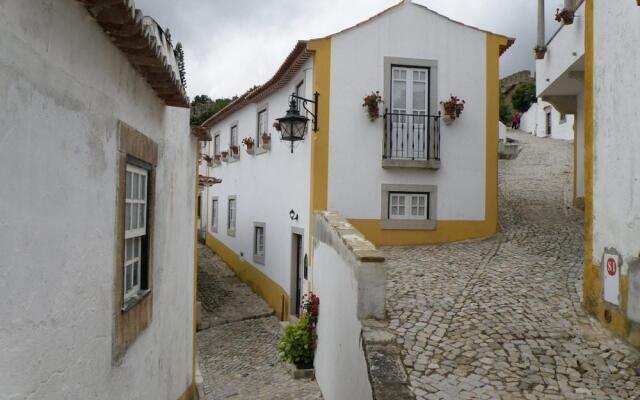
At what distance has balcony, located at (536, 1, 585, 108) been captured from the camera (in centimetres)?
923

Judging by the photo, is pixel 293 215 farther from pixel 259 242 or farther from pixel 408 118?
pixel 259 242

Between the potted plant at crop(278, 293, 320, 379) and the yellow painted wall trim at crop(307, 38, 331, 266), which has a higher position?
the yellow painted wall trim at crop(307, 38, 331, 266)

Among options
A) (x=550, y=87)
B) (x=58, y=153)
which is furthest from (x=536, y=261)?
(x=58, y=153)

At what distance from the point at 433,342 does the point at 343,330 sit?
1.35 m

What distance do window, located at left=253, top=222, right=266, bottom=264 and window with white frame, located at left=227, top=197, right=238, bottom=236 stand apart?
2409 mm

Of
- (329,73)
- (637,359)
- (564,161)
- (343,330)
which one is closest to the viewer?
(637,359)

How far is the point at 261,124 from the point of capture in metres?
14.9

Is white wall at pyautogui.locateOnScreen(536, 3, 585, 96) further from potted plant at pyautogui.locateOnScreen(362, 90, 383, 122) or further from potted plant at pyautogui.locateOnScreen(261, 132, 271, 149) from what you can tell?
potted plant at pyautogui.locateOnScreen(261, 132, 271, 149)

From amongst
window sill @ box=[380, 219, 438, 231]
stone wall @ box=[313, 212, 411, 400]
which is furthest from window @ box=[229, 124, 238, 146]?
stone wall @ box=[313, 212, 411, 400]

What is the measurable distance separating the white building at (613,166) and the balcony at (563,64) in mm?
3184

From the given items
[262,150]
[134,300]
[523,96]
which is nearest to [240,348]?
[262,150]

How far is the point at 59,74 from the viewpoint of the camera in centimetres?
299

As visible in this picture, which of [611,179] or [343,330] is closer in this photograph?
[611,179]

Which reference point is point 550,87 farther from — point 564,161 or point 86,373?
point 86,373
